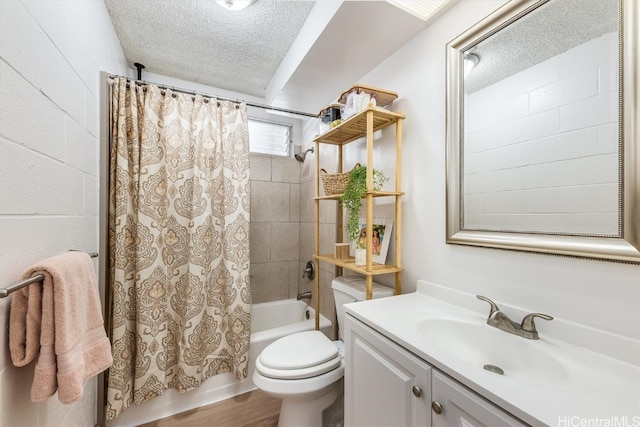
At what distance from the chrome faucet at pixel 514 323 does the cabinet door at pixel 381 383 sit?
0.37 metres

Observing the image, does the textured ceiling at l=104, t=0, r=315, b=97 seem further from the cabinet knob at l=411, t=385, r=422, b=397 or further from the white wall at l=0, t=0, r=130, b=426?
the cabinet knob at l=411, t=385, r=422, b=397

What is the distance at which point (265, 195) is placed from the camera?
2.50m

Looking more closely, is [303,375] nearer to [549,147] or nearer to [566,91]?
[549,147]

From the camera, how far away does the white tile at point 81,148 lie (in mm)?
995

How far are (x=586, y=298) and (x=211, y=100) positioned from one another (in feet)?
6.73

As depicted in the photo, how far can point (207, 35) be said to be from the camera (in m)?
1.69

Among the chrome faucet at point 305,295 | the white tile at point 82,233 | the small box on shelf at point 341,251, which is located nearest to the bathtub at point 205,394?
the chrome faucet at point 305,295

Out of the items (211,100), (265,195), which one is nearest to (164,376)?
(265,195)

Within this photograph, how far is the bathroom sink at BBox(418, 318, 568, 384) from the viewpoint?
75 centimetres

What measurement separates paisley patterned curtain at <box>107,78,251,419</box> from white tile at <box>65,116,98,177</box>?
0.13 metres

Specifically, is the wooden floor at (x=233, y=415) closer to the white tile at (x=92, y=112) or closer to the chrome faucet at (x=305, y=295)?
the chrome faucet at (x=305, y=295)

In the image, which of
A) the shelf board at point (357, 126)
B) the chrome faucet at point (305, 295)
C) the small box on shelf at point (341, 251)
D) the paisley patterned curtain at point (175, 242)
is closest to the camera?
the shelf board at point (357, 126)

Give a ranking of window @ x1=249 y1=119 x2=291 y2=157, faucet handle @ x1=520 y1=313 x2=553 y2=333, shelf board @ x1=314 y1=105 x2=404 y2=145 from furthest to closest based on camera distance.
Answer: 1. window @ x1=249 y1=119 x2=291 y2=157
2. shelf board @ x1=314 y1=105 x2=404 y2=145
3. faucet handle @ x1=520 y1=313 x2=553 y2=333

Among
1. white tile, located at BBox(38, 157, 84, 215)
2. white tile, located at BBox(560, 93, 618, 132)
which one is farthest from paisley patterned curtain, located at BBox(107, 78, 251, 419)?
white tile, located at BBox(560, 93, 618, 132)
